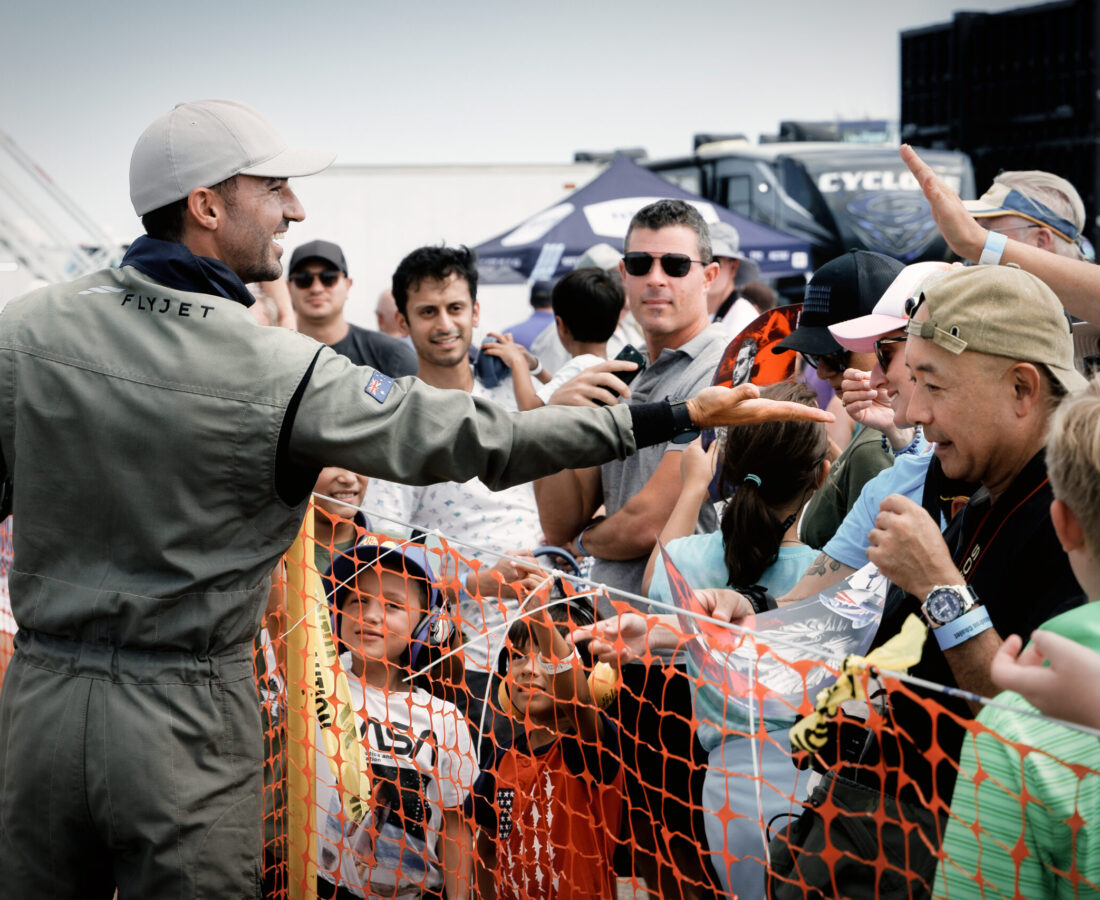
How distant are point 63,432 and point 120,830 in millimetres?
774

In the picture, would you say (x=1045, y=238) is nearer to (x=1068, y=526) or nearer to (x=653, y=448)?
(x=653, y=448)

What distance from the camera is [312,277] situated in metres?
5.27

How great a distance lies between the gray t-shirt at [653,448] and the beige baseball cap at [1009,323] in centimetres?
130

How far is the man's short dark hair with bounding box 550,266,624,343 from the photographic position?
4027 millimetres

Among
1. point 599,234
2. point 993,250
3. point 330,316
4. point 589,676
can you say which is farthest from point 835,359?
point 599,234

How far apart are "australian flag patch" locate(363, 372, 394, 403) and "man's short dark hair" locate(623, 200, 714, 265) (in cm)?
183

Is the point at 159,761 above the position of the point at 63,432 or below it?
below

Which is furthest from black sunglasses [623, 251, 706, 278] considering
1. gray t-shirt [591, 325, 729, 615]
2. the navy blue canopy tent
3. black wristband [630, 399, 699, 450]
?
the navy blue canopy tent

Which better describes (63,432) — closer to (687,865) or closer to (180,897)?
(180,897)

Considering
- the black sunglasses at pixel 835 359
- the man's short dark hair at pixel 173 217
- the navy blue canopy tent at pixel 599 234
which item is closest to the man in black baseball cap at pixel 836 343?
the black sunglasses at pixel 835 359

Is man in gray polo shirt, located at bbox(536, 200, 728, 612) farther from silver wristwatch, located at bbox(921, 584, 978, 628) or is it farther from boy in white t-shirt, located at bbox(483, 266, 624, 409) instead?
silver wristwatch, located at bbox(921, 584, 978, 628)

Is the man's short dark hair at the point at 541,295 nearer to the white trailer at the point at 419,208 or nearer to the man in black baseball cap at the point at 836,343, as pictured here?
the man in black baseball cap at the point at 836,343

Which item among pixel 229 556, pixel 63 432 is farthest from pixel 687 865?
pixel 63 432

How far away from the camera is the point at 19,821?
2.15 meters
